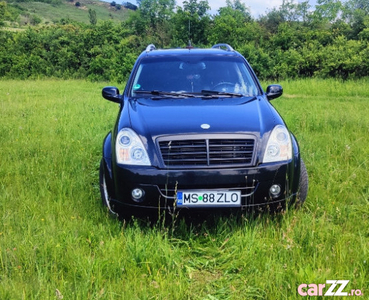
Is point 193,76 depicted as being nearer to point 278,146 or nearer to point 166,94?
point 166,94

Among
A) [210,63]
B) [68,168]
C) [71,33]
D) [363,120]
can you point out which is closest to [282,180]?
[210,63]

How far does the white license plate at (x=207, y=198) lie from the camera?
116 inches

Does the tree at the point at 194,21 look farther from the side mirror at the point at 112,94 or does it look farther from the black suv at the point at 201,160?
the black suv at the point at 201,160

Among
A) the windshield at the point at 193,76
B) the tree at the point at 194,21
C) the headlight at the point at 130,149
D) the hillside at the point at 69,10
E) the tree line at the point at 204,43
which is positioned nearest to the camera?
the headlight at the point at 130,149

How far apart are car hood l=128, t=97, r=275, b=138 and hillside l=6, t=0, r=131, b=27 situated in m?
87.1

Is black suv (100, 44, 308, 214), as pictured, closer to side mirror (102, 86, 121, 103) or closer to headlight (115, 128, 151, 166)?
headlight (115, 128, 151, 166)

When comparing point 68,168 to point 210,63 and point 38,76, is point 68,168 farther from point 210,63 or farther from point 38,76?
point 38,76

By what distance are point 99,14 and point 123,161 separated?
115 m

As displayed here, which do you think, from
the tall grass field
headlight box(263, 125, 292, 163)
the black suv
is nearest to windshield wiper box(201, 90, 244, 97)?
the black suv

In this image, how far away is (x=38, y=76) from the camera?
77.4ft

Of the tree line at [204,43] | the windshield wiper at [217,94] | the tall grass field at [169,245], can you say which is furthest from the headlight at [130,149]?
the tree line at [204,43]

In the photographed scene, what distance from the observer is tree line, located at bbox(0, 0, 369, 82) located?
62.6ft

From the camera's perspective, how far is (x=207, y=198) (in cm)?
295

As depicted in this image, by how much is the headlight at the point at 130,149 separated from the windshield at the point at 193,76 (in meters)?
1.07
